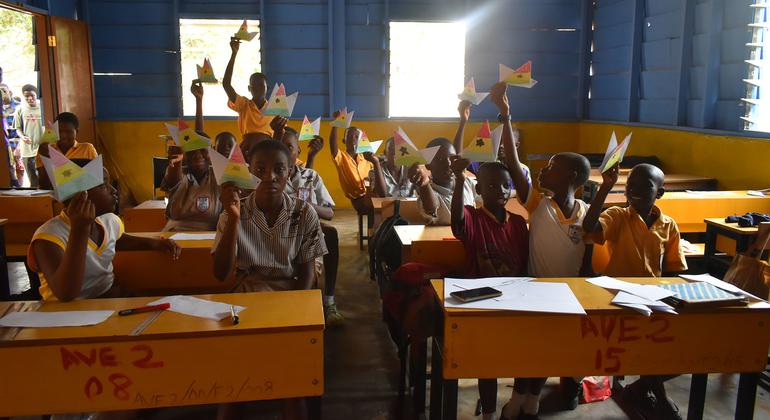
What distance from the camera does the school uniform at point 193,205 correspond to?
306 cm

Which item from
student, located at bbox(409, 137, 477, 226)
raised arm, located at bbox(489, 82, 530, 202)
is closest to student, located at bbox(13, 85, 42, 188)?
student, located at bbox(409, 137, 477, 226)

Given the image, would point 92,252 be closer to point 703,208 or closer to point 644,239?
point 644,239

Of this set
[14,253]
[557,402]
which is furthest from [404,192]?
[14,253]

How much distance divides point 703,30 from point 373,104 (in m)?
3.88

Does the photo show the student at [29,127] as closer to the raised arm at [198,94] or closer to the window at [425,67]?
the raised arm at [198,94]

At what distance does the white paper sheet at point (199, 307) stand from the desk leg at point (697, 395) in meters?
1.53

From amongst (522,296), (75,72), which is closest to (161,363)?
(522,296)

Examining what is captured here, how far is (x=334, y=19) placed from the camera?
24.2ft

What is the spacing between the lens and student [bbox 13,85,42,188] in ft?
22.5

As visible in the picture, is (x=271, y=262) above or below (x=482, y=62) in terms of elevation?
below

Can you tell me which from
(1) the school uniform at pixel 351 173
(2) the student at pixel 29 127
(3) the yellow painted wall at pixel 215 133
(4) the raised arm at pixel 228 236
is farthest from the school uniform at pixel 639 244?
(2) the student at pixel 29 127

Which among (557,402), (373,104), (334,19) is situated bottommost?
(557,402)

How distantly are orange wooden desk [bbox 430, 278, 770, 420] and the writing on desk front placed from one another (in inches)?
21.8

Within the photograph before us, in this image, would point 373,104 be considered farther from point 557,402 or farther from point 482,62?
point 557,402
